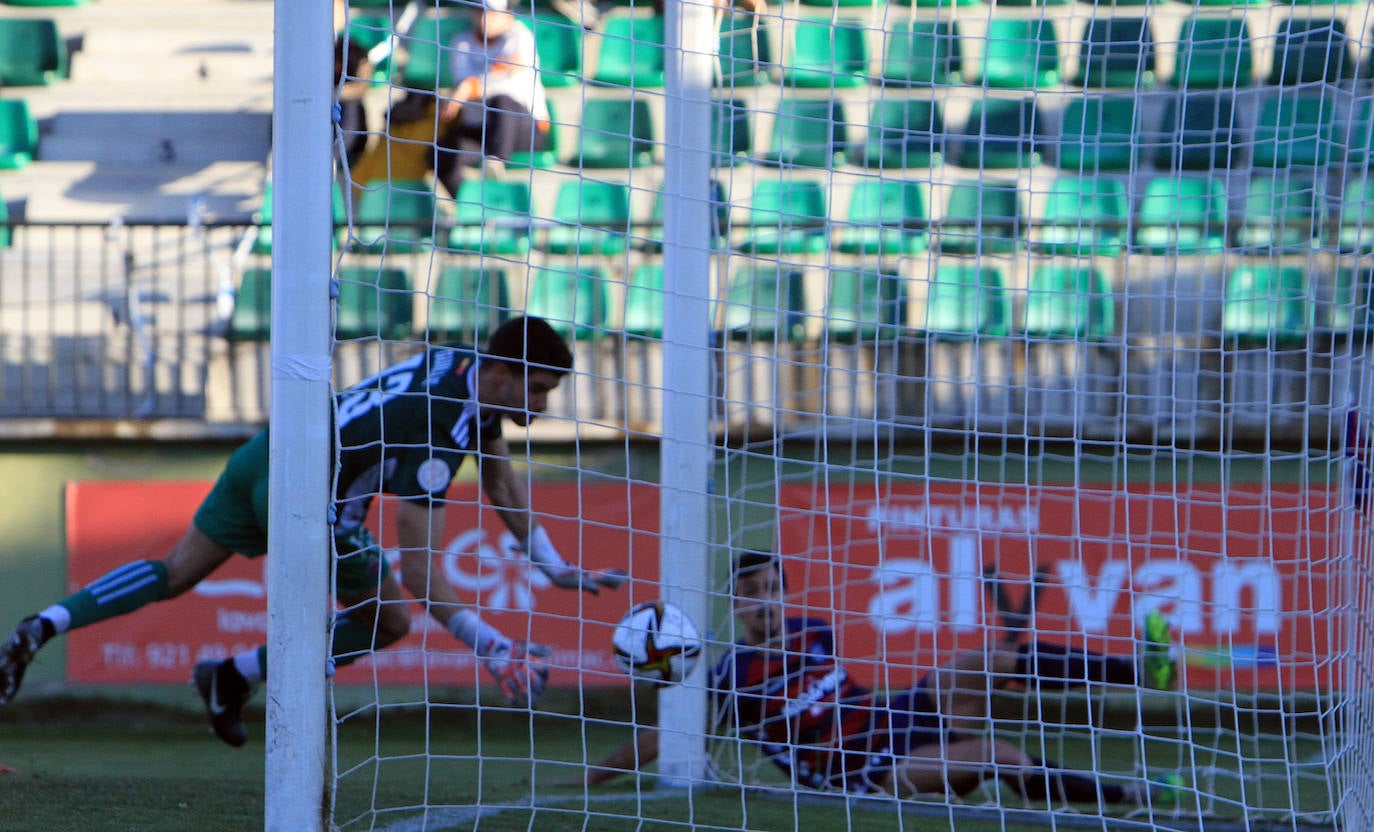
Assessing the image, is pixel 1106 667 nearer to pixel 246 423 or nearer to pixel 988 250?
pixel 988 250

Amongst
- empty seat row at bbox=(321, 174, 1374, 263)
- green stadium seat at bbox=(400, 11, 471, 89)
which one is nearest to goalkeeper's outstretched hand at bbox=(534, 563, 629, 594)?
empty seat row at bbox=(321, 174, 1374, 263)

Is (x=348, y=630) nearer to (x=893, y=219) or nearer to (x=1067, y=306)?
(x=893, y=219)

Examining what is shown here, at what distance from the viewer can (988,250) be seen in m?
6.96

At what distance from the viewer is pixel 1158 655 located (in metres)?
5.71

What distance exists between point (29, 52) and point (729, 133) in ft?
19.0

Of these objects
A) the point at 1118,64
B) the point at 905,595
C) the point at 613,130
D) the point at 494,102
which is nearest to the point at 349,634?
the point at 905,595

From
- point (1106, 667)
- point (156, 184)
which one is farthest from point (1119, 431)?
point (156, 184)

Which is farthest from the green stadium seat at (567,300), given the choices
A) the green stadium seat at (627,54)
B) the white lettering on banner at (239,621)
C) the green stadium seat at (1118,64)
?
the green stadium seat at (1118,64)

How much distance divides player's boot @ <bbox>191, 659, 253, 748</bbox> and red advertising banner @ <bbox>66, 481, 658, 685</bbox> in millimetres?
1798

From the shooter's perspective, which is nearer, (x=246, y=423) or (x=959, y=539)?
(x=959, y=539)

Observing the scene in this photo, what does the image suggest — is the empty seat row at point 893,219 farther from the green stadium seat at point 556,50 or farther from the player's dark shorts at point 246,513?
the player's dark shorts at point 246,513

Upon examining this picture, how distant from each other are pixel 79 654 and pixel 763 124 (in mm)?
4182

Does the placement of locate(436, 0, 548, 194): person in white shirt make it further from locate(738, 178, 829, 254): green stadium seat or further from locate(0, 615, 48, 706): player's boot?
locate(0, 615, 48, 706): player's boot

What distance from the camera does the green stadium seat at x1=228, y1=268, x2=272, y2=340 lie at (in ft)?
22.5
